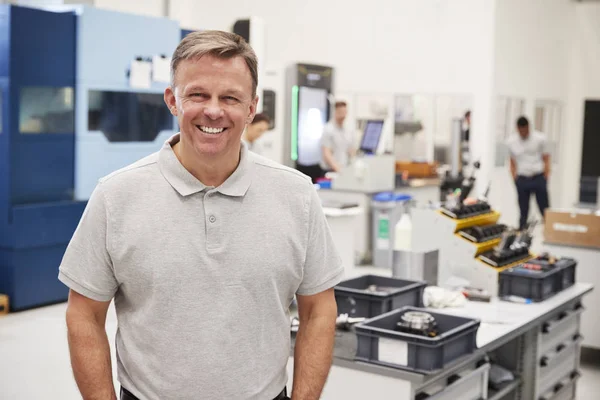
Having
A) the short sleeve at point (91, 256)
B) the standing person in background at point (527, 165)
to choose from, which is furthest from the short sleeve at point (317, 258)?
the standing person in background at point (527, 165)

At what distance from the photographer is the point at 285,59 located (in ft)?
38.1

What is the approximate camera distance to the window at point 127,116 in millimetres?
6594

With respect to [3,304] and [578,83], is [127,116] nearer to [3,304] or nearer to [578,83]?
[3,304]

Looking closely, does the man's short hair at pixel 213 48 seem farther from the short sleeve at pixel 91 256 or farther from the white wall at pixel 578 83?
the white wall at pixel 578 83

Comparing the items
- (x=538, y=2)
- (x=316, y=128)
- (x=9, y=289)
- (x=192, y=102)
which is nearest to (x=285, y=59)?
(x=316, y=128)

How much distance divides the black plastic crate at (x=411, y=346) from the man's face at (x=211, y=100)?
1.30m

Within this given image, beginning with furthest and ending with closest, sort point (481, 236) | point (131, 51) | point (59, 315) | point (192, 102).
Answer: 1. point (131, 51)
2. point (59, 315)
3. point (481, 236)
4. point (192, 102)

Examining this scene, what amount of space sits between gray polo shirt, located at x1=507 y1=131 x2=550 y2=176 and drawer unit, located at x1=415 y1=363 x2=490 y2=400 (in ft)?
22.0

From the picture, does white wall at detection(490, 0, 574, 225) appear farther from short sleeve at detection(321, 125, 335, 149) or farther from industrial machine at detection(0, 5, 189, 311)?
industrial machine at detection(0, 5, 189, 311)

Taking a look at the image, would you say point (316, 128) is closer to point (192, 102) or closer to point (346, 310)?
point (346, 310)

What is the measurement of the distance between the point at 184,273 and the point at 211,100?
35cm

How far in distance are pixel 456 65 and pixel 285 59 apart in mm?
2482

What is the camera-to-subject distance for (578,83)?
43.2 feet

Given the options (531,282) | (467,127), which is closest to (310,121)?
(467,127)
